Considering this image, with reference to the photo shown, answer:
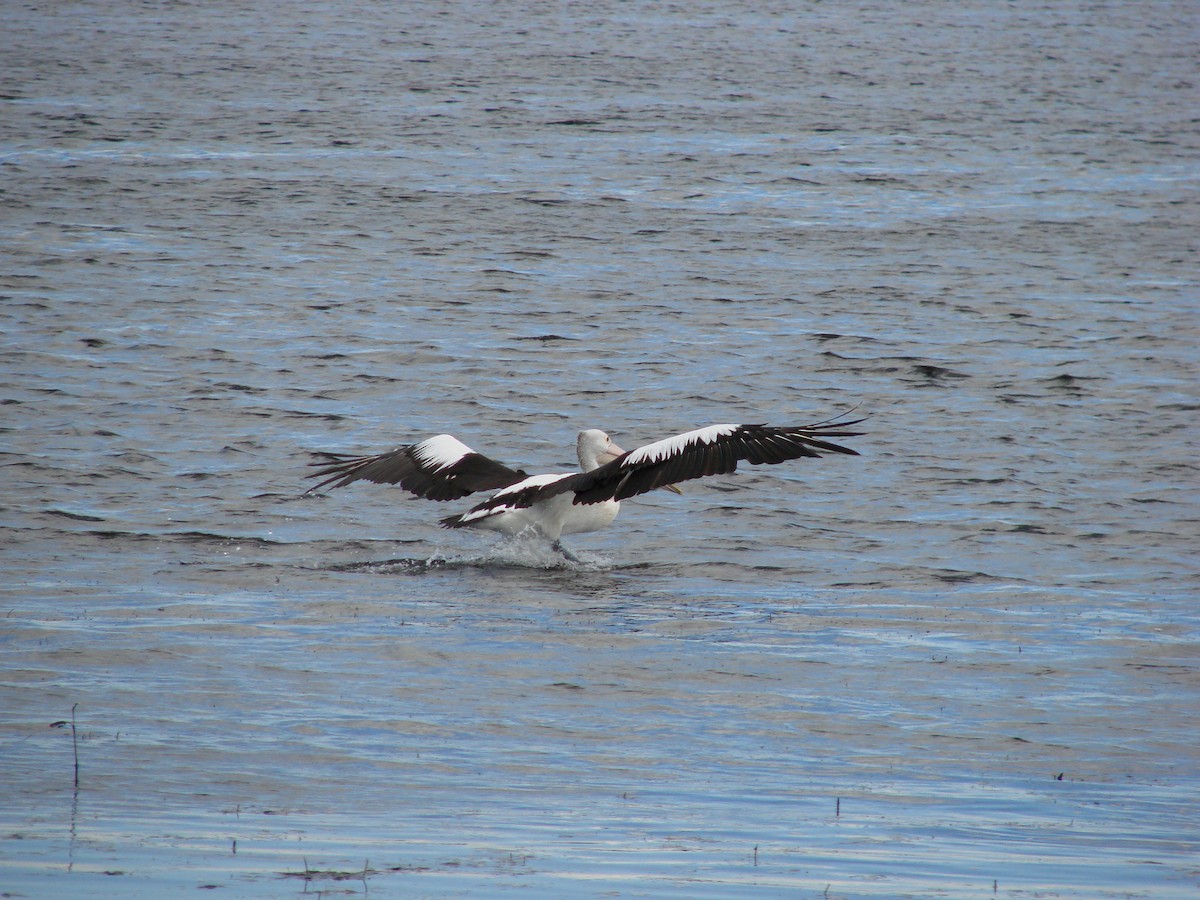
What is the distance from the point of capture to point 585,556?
35.0 ft

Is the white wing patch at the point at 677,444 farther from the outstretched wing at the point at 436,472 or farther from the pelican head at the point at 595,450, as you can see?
the pelican head at the point at 595,450

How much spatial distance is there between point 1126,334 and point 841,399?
14.8 feet

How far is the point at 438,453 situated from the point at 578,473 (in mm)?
965

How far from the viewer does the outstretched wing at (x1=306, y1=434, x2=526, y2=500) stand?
10.6 m

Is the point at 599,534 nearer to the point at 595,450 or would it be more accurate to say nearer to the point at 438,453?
the point at 595,450

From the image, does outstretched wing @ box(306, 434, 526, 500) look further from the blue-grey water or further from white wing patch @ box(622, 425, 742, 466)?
white wing patch @ box(622, 425, 742, 466)

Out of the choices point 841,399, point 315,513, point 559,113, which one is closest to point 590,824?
point 315,513

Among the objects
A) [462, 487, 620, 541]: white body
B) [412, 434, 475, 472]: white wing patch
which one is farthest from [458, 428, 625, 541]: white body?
[412, 434, 475, 472]: white wing patch

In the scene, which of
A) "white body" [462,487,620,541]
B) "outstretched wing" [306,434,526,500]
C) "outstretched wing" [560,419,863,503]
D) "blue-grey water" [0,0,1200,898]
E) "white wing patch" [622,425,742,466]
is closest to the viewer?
"blue-grey water" [0,0,1200,898]

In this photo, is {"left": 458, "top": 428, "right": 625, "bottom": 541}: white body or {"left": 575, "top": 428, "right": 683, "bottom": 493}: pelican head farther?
{"left": 575, "top": 428, "right": 683, "bottom": 493}: pelican head

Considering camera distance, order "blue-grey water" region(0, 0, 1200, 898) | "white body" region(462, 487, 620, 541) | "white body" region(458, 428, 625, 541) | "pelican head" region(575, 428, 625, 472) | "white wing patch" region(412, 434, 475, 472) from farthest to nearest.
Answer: "pelican head" region(575, 428, 625, 472) → "white wing patch" region(412, 434, 475, 472) → "white body" region(462, 487, 620, 541) → "white body" region(458, 428, 625, 541) → "blue-grey water" region(0, 0, 1200, 898)

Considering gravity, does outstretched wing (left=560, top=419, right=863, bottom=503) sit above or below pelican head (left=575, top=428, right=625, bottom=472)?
above

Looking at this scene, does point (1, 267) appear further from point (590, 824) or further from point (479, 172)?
point (590, 824)

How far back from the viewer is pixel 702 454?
985cm
